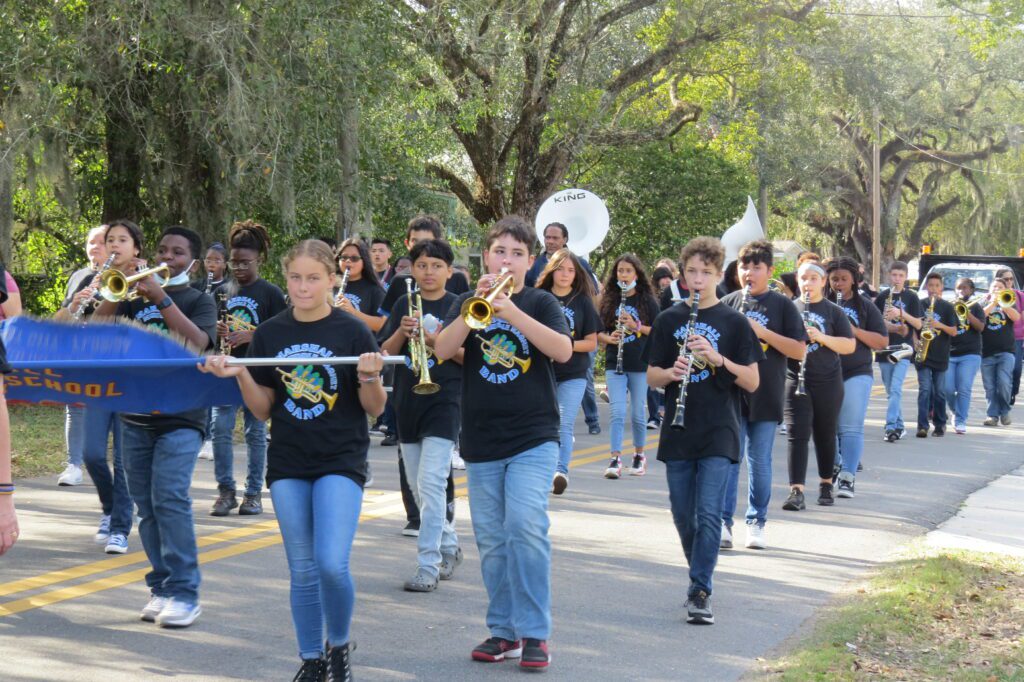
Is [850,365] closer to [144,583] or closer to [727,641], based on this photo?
[727,641]

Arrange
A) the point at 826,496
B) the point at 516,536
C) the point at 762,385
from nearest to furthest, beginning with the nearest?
the point at 516,536 < the point at 762,385 < the point at 826,496

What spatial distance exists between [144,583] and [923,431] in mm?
10609

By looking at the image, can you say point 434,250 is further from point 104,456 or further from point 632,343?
point 632,343

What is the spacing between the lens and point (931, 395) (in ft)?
49.3

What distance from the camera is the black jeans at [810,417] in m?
9.41

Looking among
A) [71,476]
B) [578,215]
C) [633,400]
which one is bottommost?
[71,476]

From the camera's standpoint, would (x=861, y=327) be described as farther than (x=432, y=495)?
Yes

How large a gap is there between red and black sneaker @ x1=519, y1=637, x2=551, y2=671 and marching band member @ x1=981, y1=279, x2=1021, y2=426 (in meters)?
12.3

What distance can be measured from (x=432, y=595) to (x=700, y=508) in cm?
150

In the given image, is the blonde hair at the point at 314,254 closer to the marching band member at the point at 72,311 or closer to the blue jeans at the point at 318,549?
the blue jeans at the point at 318,549

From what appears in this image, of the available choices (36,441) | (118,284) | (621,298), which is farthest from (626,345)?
(118,284)

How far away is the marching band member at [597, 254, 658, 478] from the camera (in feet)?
36.6

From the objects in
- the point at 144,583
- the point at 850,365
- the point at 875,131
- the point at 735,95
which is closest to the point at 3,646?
the point at 144,583

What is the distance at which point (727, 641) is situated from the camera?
599cm
